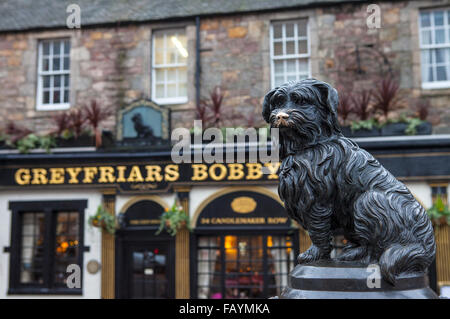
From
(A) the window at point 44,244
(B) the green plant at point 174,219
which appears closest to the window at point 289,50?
(B) the green plant at point 174,219

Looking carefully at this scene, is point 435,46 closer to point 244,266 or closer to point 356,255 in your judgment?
point 244,266

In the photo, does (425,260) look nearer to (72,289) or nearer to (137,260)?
(137,260)

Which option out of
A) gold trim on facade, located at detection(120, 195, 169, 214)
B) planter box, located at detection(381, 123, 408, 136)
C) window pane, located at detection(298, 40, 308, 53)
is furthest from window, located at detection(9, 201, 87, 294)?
planter box, located at detection(381, 123, 408, 136)

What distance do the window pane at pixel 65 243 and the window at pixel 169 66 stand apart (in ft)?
11.5

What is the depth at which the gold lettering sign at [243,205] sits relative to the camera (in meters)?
10.1

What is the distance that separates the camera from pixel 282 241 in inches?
396

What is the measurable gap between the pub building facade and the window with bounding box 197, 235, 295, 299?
22 mm

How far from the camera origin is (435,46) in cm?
1026

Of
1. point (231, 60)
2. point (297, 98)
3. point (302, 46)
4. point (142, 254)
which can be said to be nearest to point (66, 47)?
point (231, 60)

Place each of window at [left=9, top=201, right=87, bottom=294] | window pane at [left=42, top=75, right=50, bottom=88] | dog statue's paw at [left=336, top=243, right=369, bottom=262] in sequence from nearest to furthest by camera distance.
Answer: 1. dog statue's paw at [left=336, top=243, right=369, bottom=262]
2. window at [left=9, top=201, right=87, bottom=294]
3. window pane at [left=42, top=75, right=50, bottom=88]

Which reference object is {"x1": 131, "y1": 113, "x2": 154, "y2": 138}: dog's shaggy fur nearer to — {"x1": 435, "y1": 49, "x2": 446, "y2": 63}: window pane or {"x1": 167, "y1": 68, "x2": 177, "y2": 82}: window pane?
{"x1": 167, "y1": 68, "x2": 177, "y2": 82}: window pane

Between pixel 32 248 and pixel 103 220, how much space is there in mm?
2229

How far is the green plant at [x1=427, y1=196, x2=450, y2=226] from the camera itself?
9.05m

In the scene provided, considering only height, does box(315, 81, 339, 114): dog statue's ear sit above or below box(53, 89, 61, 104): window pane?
below
